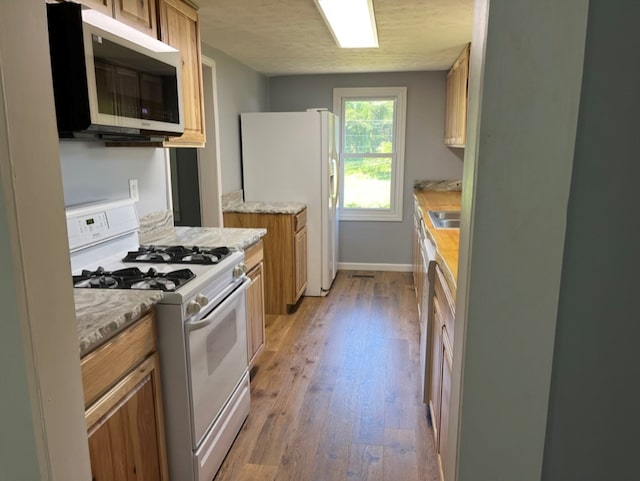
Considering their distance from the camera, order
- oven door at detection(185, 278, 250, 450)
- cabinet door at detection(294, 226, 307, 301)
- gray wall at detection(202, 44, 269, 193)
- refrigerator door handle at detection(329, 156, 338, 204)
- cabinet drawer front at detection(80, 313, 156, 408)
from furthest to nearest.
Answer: refrigerator door handle at detection(329, 156, 338, 204), cabinet door at detection(294, 226, 307, 301), gray wall at detection(202, 44, 269, 193), oven door at detection(185, 278, 250, 450), cabinet drawer front at detection(80, 313, 156, 408)

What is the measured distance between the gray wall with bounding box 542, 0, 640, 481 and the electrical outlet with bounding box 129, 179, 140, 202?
7.22 feet

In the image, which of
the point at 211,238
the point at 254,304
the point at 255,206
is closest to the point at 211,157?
the point at 255,206

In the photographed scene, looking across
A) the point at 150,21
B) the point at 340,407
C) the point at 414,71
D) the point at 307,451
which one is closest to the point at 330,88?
the point at 414,71

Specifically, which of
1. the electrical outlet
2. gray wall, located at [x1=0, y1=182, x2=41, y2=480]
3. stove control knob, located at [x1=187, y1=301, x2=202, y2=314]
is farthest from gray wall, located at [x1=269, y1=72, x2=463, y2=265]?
gray wall, located at [x1=0, y1=182, x2=41, y2=480]

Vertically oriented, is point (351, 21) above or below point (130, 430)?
above

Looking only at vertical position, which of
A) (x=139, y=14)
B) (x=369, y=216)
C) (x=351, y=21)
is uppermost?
(x=351, y=21)

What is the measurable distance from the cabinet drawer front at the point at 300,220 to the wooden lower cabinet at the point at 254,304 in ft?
3.69

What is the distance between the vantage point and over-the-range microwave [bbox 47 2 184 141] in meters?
1.47

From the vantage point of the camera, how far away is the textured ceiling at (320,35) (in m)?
2.59

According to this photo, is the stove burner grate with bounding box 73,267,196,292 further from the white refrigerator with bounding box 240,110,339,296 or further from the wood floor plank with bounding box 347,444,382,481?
the white refrigerator with bounding box 240,110,339,296

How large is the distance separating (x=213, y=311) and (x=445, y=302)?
934mm

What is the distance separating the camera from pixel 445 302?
5.91 ft

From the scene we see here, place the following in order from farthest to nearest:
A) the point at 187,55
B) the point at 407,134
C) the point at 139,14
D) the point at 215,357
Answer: the point at 407,134
the point at 187,55
the point at 139,14
the point at 215,357

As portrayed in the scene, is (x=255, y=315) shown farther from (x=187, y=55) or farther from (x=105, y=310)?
(x=187, y=55)
